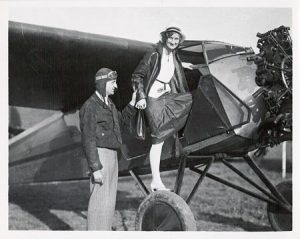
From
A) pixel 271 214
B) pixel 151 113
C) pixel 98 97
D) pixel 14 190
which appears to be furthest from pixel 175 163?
pixel 14 190

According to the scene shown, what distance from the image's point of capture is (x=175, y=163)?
14.7 feet

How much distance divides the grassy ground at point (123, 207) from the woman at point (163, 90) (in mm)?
1556

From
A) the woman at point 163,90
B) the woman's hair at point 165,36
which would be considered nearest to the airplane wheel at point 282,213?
the woman at point 163,90

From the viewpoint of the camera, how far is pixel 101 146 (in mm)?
4043

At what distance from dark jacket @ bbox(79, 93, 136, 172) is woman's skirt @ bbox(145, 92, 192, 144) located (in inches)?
8.7

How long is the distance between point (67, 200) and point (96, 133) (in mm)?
3457

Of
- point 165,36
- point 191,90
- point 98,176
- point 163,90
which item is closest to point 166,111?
point 163,90

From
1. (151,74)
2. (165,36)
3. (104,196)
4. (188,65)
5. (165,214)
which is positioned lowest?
(165,214)

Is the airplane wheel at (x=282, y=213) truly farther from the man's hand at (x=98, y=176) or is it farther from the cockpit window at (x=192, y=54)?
the man's hand at (x=98, y=176)

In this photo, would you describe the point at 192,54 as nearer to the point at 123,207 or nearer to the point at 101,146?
the point at 101,146

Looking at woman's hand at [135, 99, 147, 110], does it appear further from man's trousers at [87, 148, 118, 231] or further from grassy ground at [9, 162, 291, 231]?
grassy ground at [9, 162, 291, 231]

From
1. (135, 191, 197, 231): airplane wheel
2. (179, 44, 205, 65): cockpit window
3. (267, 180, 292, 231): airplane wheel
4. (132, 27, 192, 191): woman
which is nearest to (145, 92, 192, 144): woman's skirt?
(132, 27, 192, 191): woman

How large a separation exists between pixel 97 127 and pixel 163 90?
28.7 inches

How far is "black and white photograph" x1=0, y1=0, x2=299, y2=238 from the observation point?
393 cm
